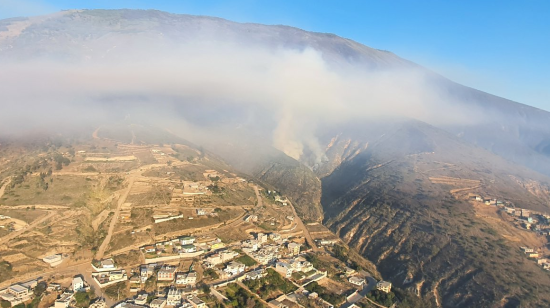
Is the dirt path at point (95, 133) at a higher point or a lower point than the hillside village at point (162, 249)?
higher

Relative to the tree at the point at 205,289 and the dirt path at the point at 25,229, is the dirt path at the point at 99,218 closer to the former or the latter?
the dirt path at the point at 25,229

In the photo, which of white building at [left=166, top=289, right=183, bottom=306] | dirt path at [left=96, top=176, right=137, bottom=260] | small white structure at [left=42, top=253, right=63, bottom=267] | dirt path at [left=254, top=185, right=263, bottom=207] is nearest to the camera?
white building at [left=166, top=289, right=183, bottom=306]

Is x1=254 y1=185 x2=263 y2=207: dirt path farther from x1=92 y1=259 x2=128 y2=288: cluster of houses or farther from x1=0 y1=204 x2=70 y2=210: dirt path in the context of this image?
x1=0 y1=204 x2=70 y2=210: dirt path

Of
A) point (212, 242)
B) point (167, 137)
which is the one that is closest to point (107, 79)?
point (167, 137)

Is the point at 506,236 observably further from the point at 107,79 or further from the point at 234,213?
the point at 107,79

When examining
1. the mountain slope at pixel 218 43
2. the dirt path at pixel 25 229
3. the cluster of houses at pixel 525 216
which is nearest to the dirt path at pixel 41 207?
the dirt path at pixel 25 229

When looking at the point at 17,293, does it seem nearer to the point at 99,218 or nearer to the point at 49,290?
the point at 49,290

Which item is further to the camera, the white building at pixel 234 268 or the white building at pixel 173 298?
the white building at pixel 234 268

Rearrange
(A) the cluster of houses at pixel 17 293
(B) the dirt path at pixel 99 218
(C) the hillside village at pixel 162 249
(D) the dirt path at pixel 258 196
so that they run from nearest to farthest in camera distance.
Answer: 1. (A) the cluster of houses at pixel 17 293
2. (C) the hillside village at pixel 162 249
3. (B) the dirt path at pixel 99 218
4. (D) the dirt path at pixel 258 196

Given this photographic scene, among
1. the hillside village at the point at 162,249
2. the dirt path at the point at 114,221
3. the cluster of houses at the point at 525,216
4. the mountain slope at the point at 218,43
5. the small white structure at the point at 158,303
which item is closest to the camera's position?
the small white structure at the point at 158,303

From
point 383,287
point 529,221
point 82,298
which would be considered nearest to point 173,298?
point 82,298

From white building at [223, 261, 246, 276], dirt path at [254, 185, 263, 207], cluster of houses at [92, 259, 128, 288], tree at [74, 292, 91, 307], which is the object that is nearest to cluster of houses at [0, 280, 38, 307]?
tree at [74, 292, 91, 307]
